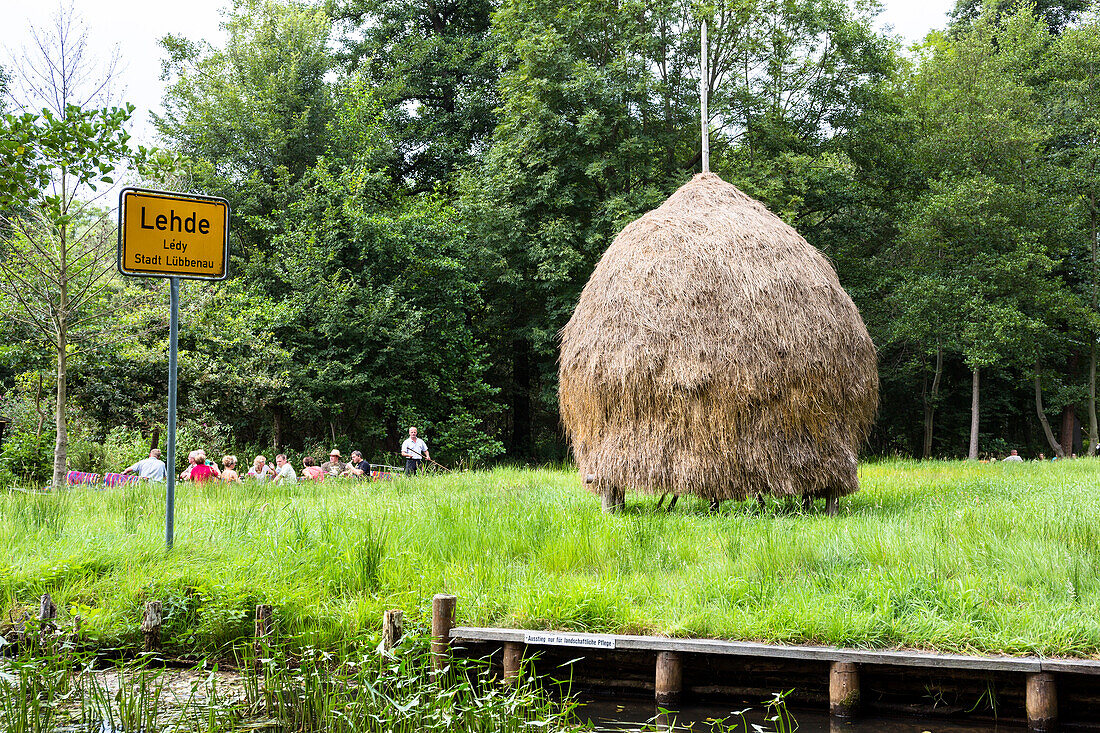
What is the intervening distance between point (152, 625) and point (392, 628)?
180cm

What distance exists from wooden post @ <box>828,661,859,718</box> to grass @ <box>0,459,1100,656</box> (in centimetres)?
26

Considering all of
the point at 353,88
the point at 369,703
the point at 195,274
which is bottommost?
the point at 369,703

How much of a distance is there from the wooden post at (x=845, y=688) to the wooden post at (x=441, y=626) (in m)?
2.48

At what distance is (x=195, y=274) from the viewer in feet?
23.0

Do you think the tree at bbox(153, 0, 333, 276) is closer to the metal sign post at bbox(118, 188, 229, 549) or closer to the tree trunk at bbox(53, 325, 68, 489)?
the tree trunk at bbox(53, 325, 68, 489)

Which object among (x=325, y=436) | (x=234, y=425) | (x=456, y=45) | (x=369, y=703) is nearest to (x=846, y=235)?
(x=456, y=45)

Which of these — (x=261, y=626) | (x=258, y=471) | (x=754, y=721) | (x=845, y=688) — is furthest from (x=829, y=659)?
(x=258, y=471)

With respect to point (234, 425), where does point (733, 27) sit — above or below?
above

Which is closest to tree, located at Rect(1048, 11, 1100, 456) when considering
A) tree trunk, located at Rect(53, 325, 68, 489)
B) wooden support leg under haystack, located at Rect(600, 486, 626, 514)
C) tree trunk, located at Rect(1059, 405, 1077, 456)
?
tree trunk, located at Rect(1059, 405, 1077, 456)

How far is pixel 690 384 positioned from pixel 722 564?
2.61 meters

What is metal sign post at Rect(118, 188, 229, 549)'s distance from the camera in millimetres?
6688

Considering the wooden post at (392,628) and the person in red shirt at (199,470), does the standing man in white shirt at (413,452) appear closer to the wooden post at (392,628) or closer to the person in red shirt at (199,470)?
the person in red shirt at (199,470)

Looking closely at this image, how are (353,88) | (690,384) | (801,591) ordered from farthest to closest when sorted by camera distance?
(353,88)
(690,384)
(801,591)

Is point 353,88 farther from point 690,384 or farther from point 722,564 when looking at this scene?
point 722,564
